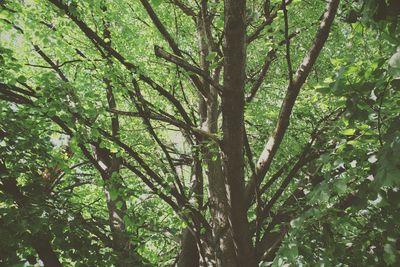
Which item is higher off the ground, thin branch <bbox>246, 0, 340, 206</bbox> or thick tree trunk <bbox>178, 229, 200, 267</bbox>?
thin branch <bbox>246, 0, 340, 206</bbox>

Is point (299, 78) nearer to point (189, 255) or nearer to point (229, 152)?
point (229, 152)

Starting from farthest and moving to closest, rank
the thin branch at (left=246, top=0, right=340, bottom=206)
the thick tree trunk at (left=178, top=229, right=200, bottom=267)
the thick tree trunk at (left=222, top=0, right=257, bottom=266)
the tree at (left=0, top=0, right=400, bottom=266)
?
the thick tree trunk at (left=178, top=229, right=200, bottom=267)
the thin branch at (left=246, top=0, right=340, bottom=206)
the thick tree trunk at (left=222, top=0, right=257, bottom=266)
the tree at (left=0, top=0, right=400, bottom=266)

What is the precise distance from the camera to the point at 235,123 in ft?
10.9

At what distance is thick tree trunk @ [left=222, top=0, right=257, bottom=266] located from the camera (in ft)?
8.98

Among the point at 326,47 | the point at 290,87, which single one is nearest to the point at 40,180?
the point at 290,87

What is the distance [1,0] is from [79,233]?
9.86ft

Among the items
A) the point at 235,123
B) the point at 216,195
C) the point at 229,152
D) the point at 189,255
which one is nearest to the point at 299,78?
the point at 235,123

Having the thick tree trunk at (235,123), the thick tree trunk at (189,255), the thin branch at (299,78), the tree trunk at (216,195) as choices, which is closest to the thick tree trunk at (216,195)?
the tree trunk at (216,195)

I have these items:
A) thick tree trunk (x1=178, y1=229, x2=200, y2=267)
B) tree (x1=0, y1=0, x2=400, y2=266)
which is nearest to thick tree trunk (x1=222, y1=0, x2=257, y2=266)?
tree (x1=0, y1=0, x2=400, y2=266)

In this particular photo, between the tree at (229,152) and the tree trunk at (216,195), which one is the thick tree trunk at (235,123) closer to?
the tree at (229,152)

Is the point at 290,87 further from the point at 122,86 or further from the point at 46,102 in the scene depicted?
the point at 46,102

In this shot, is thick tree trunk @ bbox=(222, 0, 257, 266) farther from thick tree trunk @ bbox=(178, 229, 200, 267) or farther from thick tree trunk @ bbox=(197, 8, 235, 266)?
thick tree trunk @ bbox=(178, 229, 200, 267)

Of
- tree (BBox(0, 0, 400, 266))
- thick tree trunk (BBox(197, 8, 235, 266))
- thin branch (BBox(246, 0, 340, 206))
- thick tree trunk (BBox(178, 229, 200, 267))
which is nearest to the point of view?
tree (BBox(0, 0, 400, 266))

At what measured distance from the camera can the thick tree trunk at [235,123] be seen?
274 cm
